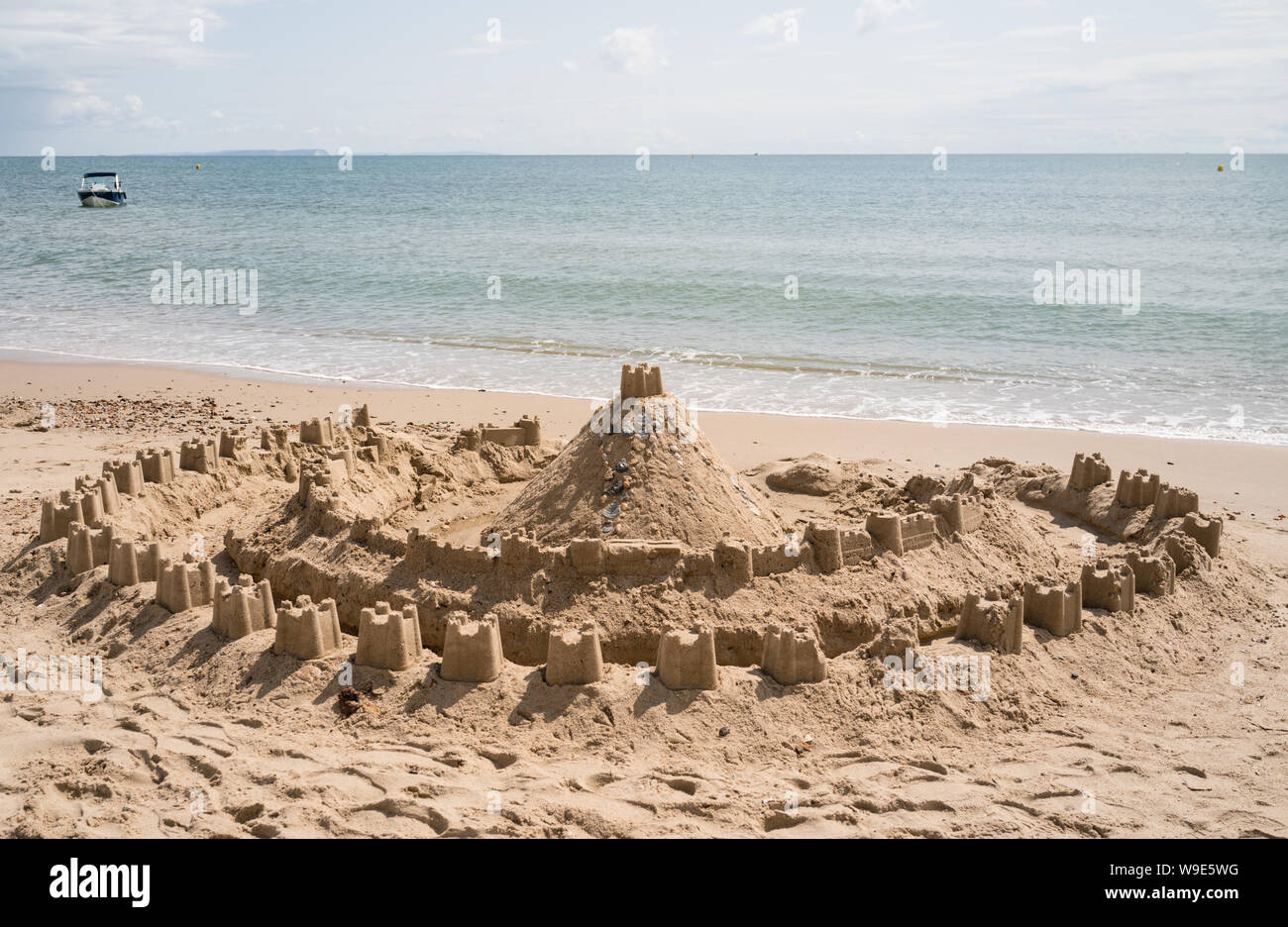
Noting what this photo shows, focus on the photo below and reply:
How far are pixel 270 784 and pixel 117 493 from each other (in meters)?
3.90

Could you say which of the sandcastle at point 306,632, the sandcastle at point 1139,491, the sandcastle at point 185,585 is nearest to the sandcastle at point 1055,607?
the sandcastle at point 1139,491

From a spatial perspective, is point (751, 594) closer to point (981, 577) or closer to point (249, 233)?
point (981, 577)

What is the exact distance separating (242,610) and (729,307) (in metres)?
15.0

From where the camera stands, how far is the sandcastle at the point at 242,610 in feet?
17.7

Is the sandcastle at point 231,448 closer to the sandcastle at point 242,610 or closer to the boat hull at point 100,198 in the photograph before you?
the sandcastle at point 242,610

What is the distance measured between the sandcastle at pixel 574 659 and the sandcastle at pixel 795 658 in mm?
865

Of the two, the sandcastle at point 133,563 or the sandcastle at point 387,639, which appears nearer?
the sandcastle at point 387,639

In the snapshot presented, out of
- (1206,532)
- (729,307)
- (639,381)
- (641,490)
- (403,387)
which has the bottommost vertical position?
(1206,532)

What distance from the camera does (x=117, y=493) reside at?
7.26 meters

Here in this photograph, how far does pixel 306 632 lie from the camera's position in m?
5.14

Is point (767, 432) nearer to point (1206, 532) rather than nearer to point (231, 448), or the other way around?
point (1206, 532)

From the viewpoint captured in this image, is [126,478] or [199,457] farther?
[199,457]

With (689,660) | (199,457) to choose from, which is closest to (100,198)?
(199,457)

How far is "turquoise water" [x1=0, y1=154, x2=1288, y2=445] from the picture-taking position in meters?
13.2
